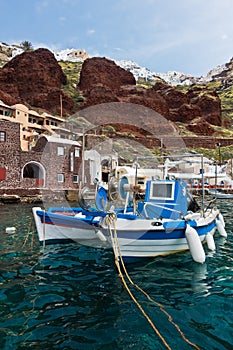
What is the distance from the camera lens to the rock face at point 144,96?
78131 millimetres

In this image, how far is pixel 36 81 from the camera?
75.8 m

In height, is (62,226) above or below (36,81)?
below

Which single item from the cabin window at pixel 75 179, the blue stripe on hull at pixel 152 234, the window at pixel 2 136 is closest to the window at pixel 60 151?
the cabin window at pixel 75 179

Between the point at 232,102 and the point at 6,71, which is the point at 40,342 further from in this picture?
the point at 232,102

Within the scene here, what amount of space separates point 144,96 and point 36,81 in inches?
1321

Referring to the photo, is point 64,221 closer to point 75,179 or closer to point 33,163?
point 33,163

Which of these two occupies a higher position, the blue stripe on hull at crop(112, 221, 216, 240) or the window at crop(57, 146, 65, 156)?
the window at crop(57, 146, 65, 156)

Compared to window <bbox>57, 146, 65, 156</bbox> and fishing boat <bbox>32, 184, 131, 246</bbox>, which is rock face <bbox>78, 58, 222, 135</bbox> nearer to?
window <bbox>57, 146, 65, 156</bbox>

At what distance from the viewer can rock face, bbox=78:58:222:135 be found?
7813 centimetres

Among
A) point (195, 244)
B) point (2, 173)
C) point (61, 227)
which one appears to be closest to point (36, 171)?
point (2, 173)

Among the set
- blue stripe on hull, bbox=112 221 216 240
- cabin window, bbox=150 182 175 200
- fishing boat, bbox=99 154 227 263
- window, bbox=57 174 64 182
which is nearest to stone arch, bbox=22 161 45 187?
window, bbox=57 174 64 182

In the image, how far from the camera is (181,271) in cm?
762

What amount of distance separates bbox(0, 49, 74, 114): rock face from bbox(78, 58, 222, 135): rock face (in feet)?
27.1

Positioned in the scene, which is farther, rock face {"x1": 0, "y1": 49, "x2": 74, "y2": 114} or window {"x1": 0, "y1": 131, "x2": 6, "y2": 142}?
rock face {"x1": 0, "y1": 49, "x2": 74, "y2": 114}
